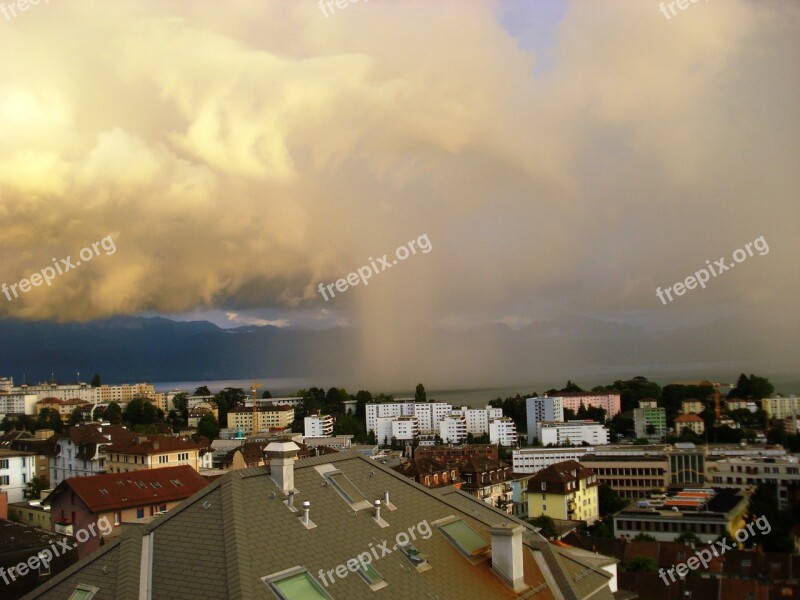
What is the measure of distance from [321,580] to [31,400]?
99.4 m

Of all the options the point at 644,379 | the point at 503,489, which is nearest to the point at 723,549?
the point at 503,489

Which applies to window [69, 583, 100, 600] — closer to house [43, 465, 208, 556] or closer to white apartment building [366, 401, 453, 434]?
house [43, 465, 208, 556]

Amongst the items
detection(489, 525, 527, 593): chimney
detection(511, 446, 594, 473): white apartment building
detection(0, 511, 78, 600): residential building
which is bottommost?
detection(511, 446, 594, 473): white apartment building

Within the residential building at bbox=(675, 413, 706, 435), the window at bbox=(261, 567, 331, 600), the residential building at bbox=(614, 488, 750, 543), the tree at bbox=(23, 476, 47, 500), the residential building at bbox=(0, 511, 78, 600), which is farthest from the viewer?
the residential building at bbox=(675, 413, 706, 435)

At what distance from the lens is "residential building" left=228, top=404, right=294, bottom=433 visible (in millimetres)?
81875

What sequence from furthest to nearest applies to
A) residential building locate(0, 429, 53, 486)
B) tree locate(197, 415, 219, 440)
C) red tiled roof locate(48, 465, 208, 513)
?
tree locate(197, 415, 219, 440) < residential building locate(0, 429, 53, 486) < red tiled roof locate(48, 465, 208, 513)

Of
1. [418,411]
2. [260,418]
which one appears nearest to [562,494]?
[418,411]

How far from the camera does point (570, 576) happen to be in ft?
27.1

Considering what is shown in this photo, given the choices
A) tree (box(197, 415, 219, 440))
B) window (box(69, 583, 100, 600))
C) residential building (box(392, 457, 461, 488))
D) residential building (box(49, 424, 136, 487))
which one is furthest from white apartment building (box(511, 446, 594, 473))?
window (box(69, 583, 100, 600))

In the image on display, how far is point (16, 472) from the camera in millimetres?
33094

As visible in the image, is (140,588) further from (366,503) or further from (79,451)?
(79,451)

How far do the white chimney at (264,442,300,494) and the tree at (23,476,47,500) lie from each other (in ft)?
94.2

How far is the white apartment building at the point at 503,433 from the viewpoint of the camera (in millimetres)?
74688

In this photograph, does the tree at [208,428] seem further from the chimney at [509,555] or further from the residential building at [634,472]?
the chimney at [509,555]
